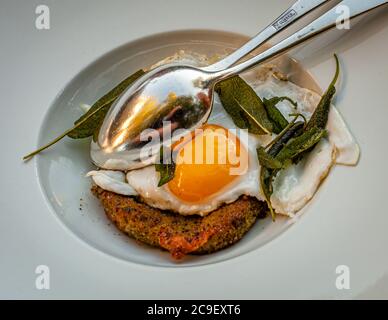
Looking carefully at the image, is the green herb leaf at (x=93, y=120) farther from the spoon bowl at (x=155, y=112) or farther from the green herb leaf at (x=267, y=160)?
the green herb leaf at (x=267, y=160)

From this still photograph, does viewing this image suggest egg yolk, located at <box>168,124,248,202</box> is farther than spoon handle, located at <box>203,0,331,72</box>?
No

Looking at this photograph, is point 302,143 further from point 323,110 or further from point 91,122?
point 91,122

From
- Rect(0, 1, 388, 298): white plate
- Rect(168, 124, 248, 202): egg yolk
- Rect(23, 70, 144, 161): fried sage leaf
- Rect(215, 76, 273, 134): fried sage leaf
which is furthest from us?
Rect(23, 70, 144, 161): fried sage leaf

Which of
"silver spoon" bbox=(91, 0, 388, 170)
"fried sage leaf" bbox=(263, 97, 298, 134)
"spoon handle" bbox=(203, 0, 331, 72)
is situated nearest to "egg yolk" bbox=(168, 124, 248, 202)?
"silver spoon" bbox=(91, 0, 388, 170)

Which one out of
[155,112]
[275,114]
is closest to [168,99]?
[155,112]

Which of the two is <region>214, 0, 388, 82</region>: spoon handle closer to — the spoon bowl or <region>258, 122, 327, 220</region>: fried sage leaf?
the spoon bowl

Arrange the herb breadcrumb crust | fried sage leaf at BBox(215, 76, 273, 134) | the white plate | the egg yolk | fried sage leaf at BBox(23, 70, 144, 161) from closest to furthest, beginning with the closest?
1. the white plate
2. the herb breadcrumb crust
3. the egg yolk
4. fried sage leaf at BBox(215, 76, 273, 134)
5. fried sage leaf at BBox(23, 70, 144, 161)

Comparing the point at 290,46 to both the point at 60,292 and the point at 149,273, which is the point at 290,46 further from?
the point at 60,292

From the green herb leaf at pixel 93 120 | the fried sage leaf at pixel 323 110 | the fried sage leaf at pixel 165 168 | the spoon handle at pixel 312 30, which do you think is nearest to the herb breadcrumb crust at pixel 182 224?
the fried sage leaf at pixel 165 168
